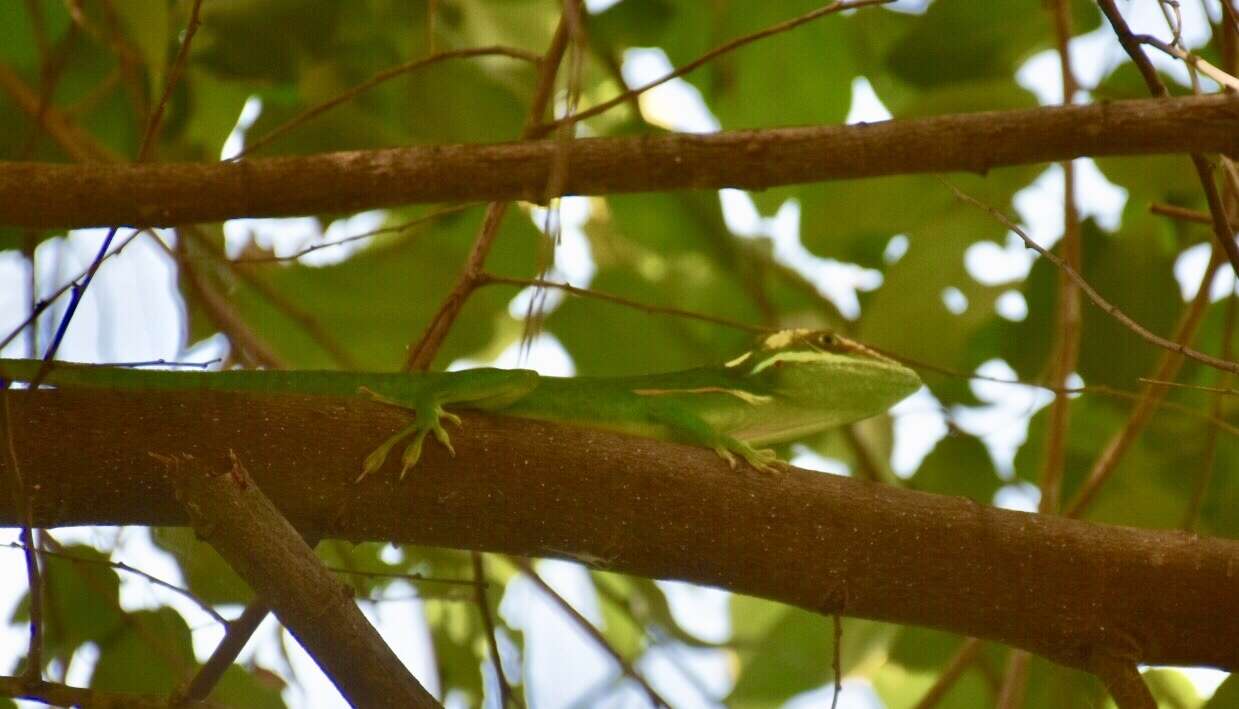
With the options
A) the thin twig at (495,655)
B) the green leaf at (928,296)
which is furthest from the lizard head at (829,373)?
the thin twig at (495,655)

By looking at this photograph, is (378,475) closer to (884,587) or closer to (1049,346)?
(884,587)

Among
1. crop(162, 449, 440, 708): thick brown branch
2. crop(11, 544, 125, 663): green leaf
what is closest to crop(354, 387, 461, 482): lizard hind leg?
crop(162, 449, 440, 708): thick brown branch

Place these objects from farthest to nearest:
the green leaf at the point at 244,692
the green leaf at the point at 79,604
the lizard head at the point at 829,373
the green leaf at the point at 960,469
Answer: the green leaf at the point at 960,469 → the lizard head at the point at 829,373 → the green leaf at the point at 79,604 → the green leaf at the point at 244,692

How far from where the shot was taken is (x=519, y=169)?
2.14 meters

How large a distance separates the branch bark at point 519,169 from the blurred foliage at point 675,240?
105 centimetres

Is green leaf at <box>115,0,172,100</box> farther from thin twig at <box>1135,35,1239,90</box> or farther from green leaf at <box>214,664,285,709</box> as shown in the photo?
thin twig at <box>1135,35,1239,90</box>

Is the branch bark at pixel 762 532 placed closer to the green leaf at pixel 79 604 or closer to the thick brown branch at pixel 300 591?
the thick brown branch at pixel 300 591

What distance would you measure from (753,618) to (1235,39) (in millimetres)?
2455

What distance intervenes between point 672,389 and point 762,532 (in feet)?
3.04

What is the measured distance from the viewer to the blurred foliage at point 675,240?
341 cm

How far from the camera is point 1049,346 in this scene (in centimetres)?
367

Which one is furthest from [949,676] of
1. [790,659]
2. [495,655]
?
[495,655]

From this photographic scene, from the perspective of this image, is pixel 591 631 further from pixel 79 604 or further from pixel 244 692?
pixel 79 604

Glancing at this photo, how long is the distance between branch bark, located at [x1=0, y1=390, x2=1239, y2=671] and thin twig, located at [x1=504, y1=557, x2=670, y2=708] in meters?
0.32
